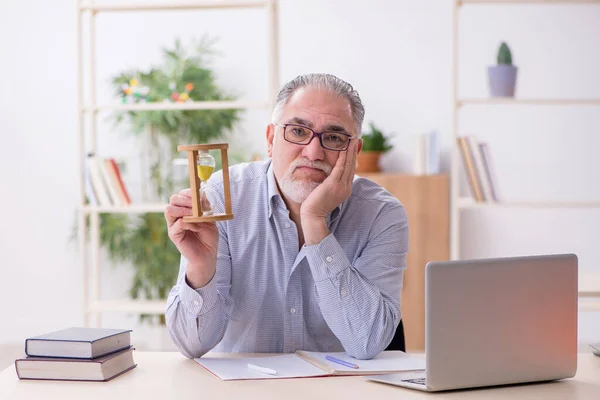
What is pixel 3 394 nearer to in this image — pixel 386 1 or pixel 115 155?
pixel 115 155

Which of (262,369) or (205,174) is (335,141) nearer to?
(205,174)

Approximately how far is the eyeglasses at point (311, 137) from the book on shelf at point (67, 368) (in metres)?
0.75

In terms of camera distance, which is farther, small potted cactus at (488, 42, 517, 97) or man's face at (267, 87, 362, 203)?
small potted cactus at (488, 42, 517, 97)

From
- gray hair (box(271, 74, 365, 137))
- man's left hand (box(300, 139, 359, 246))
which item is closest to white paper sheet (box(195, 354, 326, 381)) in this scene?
man's left hand (box(300, 139, 359, 246))

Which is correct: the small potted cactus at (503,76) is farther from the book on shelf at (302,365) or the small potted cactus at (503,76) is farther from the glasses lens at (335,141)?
the book on shelf at (302,365)

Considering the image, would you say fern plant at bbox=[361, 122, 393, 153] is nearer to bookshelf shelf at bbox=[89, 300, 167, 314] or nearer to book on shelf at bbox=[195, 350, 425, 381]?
bookshelf shelf at bbox=[89, 300, 167, 314]

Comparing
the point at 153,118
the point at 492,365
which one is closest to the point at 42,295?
the point at 153,118

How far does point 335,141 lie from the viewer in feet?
7.14

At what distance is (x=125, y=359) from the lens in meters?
1.78

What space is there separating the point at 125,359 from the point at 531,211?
3.66m

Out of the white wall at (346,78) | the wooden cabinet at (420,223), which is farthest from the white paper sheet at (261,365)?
the white wall at (346,78)

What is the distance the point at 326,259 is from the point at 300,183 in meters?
0.25

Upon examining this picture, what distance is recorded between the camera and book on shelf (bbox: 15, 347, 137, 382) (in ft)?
5.53

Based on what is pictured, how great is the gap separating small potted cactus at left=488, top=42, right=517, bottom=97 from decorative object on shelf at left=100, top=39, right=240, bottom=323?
1.59 meters
